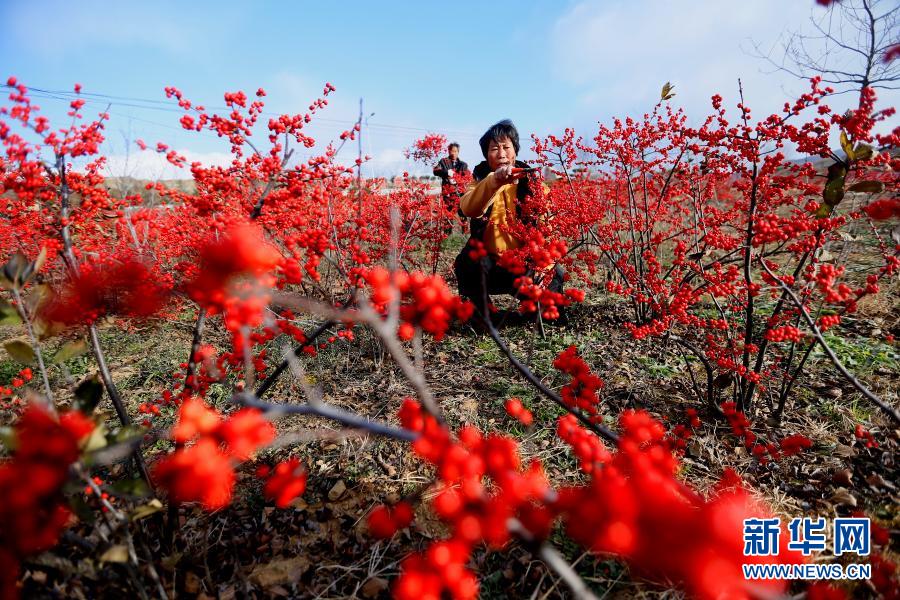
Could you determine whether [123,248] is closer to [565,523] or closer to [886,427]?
[565,523]

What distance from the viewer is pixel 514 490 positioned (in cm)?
86

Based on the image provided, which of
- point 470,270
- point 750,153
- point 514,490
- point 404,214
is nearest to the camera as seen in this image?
point 514,490

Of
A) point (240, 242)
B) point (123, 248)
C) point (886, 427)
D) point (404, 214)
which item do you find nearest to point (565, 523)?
point (240, 242)

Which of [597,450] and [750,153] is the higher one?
[750,153]

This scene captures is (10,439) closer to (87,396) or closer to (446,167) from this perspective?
(87,396)

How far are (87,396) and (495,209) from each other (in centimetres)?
347

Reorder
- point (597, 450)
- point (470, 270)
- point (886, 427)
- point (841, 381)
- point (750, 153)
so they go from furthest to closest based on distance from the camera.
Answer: point (470, 270) → point (841, 381) → point (886, 427) → point (750, 153) → point (597, 450)

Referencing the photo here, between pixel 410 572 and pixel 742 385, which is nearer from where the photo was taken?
pixel 410 572

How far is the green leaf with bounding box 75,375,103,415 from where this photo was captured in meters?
1.22

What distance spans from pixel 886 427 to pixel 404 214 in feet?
16.1

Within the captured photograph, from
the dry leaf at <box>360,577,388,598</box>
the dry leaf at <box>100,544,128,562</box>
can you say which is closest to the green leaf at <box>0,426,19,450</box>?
the dry leaf at <box>100,544,128,562</box>

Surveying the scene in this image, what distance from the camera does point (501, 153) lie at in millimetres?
3910

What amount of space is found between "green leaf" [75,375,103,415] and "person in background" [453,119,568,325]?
9.60ft

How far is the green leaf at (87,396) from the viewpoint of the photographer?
122 cm
